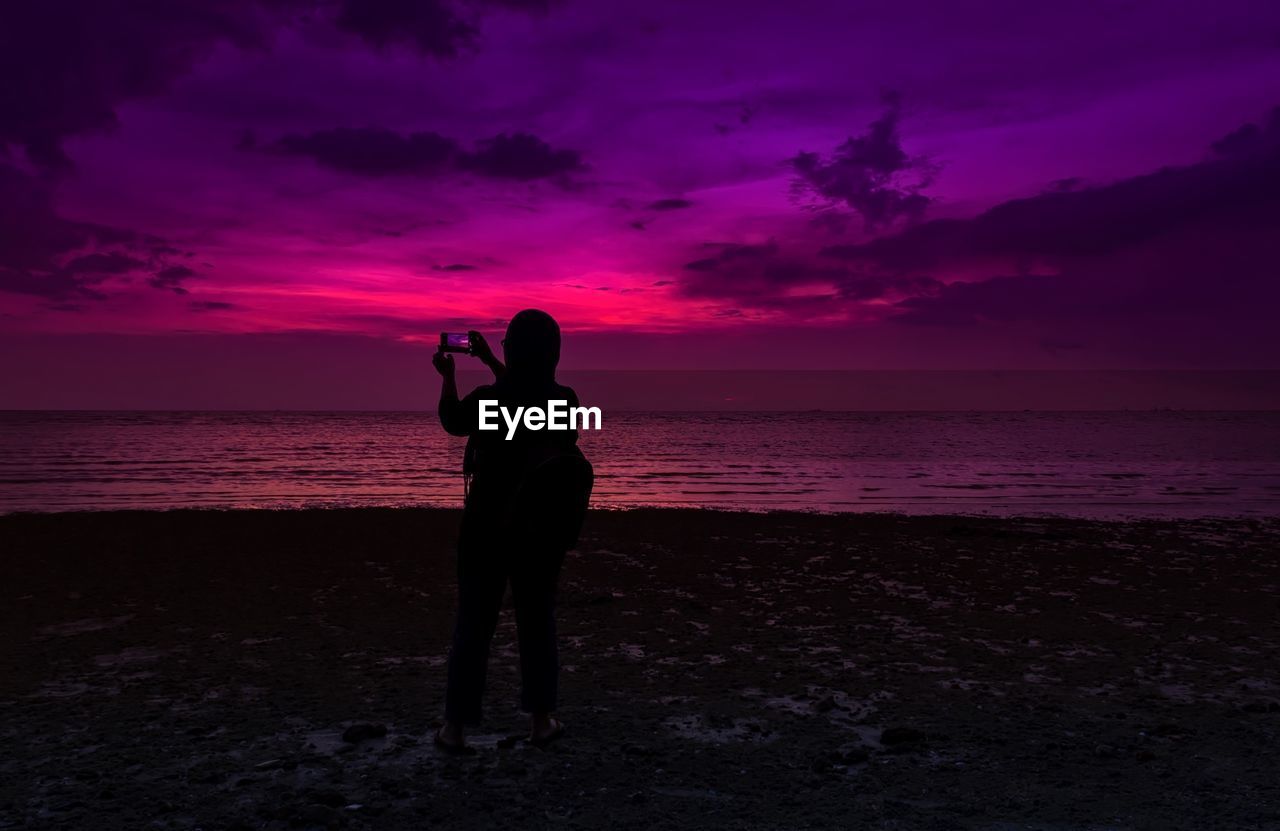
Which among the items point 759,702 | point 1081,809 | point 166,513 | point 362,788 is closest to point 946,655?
point 759,702

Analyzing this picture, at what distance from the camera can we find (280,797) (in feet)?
13.8

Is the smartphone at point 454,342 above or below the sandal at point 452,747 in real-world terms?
above

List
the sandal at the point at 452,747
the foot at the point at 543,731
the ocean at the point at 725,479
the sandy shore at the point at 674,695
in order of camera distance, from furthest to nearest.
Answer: the ocean at the point at 725,479, the foot at the point at 543,731, the sandal at the point at 452,747, the sandy shore at the point at 674,695

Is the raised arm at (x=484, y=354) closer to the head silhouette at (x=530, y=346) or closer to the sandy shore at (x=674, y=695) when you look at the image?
the head silhouette at (x=530, y=346)

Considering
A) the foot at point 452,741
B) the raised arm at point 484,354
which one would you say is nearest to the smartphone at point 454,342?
the raised arm at point 484,354

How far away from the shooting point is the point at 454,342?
5.12 meters

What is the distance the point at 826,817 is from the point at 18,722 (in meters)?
4.85

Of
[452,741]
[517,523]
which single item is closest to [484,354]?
[517,523]

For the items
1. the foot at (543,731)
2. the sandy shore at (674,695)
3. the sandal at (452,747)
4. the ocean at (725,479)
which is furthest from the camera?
the ocean at (725,479)

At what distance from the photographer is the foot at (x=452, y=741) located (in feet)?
15.8

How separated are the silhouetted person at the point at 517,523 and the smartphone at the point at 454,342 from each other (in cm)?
6

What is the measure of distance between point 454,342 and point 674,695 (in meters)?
2.90

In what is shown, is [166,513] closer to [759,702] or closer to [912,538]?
[912,538]

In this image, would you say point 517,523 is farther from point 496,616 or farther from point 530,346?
point 530,346
